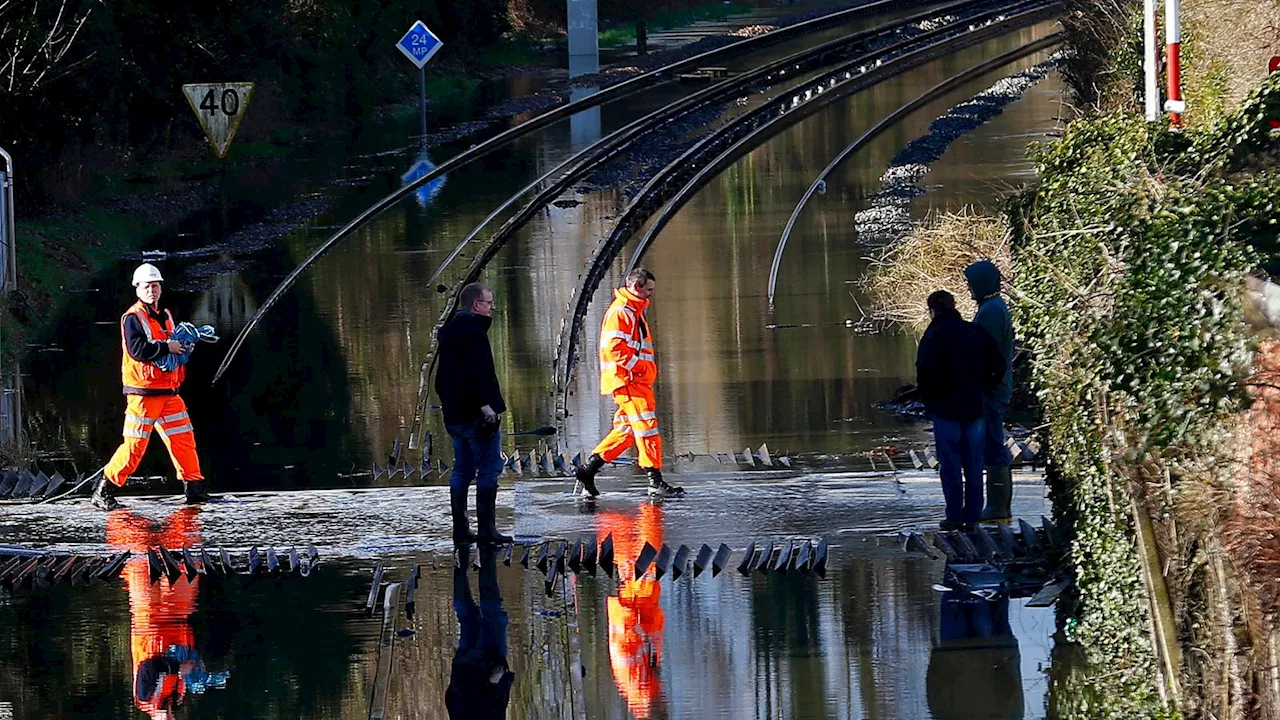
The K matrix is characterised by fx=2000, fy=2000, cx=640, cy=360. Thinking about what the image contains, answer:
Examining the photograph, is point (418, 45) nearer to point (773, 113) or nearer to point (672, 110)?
point (672, 110)

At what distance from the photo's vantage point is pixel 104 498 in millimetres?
12836

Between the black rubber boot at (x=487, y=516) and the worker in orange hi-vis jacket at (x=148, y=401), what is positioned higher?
the worker in orange hi-vis jacket at (x=148, y=401)

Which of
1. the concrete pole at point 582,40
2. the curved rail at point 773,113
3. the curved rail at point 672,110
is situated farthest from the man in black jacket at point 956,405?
the concrete pole at point 582,40

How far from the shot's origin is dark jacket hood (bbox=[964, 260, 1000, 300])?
1195cm

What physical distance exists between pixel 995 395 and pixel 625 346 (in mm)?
2323

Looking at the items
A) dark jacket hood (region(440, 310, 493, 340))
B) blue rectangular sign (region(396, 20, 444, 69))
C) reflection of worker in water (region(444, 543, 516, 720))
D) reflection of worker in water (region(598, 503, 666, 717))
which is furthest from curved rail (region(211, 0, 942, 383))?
reflection of worker in water (region(444, 543, 516, 720))

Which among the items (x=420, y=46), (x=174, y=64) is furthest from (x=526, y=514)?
(x=420, y=46)

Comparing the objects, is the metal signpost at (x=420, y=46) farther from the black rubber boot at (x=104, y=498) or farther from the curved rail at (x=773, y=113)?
the black rubber boot at (x=104, y=498)

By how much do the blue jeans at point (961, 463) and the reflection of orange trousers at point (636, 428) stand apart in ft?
6.61

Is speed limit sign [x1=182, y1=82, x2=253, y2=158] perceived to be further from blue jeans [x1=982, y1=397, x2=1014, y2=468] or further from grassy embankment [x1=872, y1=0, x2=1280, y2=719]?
grassy embankment [x1=872, y1=0, x2=1280, y2=719]

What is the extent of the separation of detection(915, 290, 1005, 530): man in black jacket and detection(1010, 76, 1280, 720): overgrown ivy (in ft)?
1.90

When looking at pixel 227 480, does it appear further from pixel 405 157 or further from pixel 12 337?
pixel 405 157

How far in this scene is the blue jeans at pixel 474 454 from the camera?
1150cm

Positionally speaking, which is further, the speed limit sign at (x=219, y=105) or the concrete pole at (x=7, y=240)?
the speed limit sign at (x=219, y=105)
